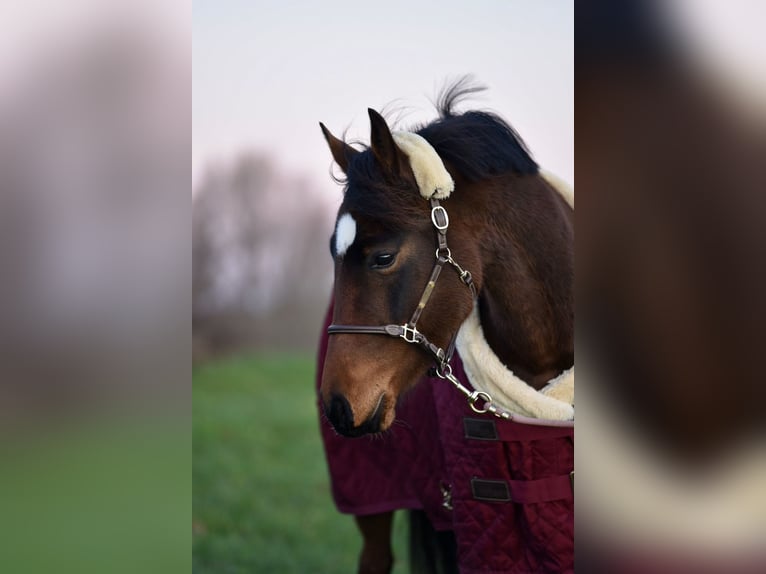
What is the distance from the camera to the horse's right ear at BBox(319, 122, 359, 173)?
1.73m

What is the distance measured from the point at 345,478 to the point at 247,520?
1725mm

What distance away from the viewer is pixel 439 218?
1570 mm

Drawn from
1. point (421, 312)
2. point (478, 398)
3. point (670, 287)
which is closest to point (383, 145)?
point (421, 312)

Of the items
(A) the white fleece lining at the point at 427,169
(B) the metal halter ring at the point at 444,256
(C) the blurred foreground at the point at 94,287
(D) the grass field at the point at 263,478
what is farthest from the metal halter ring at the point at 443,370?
(D) the grass field at the point at 263,478

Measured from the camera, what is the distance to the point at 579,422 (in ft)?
1.99

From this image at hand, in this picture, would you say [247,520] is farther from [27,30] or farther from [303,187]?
[27,30]

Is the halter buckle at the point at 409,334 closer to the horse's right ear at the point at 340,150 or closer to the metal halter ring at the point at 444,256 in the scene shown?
the metal halter ring at the point at 444,256

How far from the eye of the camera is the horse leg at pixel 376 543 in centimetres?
237

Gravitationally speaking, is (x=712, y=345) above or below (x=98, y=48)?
below

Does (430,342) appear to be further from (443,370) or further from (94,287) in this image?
(94,287)

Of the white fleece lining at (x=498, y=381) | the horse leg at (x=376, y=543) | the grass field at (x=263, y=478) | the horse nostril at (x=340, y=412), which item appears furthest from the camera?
the grass field at (x=263, y=478)

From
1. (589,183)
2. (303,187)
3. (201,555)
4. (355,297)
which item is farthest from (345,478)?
(303,187)

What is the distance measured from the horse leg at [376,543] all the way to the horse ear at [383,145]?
1.27 meters

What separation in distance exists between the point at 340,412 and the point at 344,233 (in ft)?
1.25
